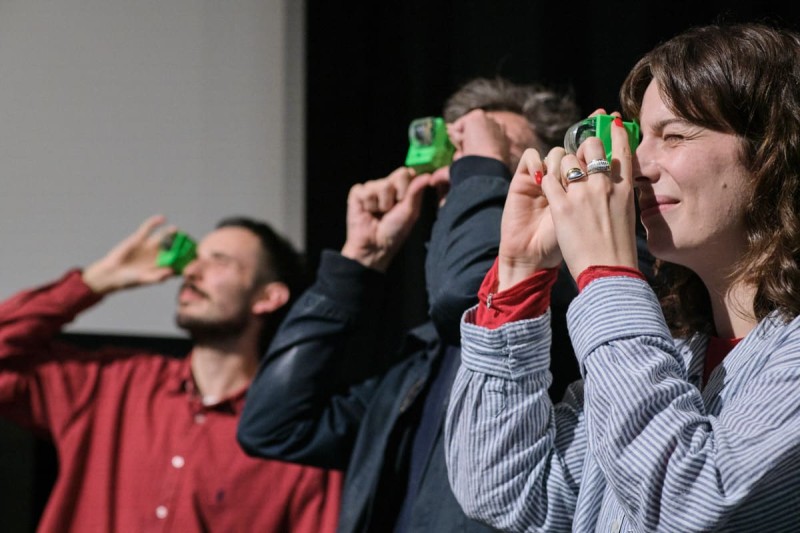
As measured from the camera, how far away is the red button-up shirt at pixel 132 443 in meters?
2.06

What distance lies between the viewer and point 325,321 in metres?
1.81

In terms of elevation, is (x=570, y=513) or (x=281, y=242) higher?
(x=570, y=513)

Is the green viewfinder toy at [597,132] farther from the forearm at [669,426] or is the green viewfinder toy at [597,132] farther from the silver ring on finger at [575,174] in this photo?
the forearm at [669,426]

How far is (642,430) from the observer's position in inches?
34.6

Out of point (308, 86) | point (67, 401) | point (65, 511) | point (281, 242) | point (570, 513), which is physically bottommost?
point (65, 511)

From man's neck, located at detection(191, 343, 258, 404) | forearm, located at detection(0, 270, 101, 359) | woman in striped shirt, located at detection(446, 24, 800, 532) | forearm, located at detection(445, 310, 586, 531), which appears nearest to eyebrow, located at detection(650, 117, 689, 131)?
woman in striped shirt, located at detection(446, 24, 800, 532)

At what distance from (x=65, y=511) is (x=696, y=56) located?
1661 millimetres

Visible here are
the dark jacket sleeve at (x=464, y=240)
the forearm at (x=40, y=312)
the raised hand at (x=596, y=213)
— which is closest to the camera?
the raised hand at (x=596, y=213)

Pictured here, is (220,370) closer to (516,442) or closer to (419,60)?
(419,60)

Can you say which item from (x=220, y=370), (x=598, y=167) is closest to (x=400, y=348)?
(x=220, y=370)

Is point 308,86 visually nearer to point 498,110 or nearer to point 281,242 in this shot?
point 281,242

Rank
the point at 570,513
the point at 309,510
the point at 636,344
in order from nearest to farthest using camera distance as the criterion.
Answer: the point at 636,344 < the point at 570,513 < the point at 309,510

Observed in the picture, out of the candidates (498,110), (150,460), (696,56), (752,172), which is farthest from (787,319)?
(150,460)

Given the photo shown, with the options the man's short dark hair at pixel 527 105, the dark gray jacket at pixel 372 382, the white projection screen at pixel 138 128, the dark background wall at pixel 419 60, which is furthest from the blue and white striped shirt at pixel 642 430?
the white projection screen at pixel 138 128
